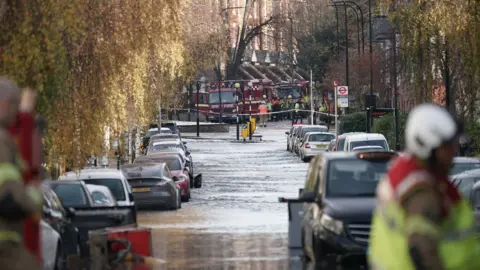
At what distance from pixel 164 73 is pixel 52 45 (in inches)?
1078

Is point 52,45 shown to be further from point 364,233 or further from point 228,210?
point 228,210

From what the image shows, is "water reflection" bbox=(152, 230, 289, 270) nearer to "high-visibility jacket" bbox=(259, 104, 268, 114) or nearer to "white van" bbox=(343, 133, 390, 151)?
"white van" bbox=(343, 133, 390, 151)

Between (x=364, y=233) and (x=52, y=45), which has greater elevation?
(x=52, y=45)

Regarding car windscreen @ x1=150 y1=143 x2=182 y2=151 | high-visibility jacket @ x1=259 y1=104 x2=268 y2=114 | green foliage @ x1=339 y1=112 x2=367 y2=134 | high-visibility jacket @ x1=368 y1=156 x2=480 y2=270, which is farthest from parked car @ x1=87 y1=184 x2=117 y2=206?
high-visibility jacket @ x1=259 y1=104 x2=268 y2=114

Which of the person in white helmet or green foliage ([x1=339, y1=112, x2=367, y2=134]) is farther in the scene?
green foliage ([x1=339, y1=112, x2=367, y2=134])

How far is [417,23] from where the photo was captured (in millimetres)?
27109

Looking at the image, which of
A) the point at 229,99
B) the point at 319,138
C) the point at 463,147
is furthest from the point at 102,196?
the point at 229,99

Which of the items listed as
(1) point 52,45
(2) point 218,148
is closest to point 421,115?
(1) point 52,45

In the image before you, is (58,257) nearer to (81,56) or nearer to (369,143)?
(81,56)

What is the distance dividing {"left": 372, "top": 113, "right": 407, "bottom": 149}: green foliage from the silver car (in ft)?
7.58

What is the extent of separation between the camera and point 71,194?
2359cm

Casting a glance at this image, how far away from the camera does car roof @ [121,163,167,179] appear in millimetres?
36125

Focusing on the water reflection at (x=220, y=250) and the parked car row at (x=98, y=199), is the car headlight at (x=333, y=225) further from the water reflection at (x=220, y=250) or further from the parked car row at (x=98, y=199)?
the parked car row at (x=98, y=199)

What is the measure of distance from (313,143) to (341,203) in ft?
151
